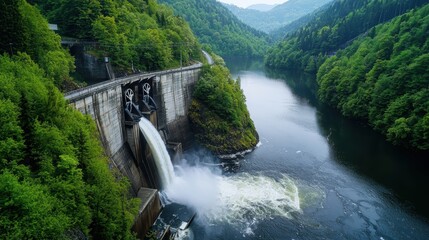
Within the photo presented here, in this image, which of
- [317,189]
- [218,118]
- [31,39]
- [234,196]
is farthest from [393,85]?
[31,39]

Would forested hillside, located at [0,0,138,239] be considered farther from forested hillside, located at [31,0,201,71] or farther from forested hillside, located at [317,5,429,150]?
forested hillside, located at [317,5,429,150]

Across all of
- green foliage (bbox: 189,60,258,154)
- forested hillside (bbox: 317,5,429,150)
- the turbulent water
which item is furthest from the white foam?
forested hillside (bbox: 317,5,429,150)

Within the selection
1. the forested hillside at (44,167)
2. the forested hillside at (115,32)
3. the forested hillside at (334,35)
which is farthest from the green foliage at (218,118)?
the forested hillside at (334,35)

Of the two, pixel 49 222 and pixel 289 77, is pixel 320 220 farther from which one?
pixel 289 77

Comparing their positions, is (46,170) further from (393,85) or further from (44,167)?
(393,85)

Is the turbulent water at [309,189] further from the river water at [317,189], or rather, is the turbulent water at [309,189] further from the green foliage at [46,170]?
the green foliage at [46,170]

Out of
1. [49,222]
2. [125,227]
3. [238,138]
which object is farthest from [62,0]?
[49,222]
